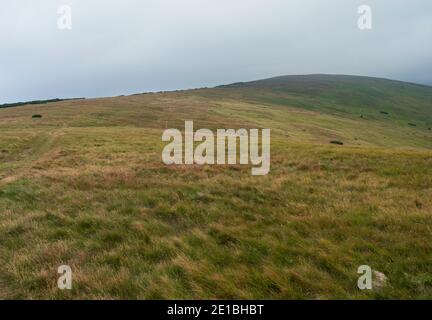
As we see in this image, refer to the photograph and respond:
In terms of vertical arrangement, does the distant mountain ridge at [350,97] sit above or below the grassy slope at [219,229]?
above

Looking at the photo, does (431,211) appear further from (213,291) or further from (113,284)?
(113,284)

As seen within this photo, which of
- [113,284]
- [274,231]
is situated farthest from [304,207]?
[113,284]

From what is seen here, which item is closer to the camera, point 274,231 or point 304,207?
point 274,231

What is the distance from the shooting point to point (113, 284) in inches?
265

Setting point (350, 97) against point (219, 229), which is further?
point (350, 97)

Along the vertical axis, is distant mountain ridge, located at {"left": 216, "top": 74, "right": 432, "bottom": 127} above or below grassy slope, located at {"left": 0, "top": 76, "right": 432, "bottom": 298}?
above

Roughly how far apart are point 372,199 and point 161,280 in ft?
26.9

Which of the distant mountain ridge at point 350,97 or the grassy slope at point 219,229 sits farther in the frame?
the distant mountain ridge at point 350,97

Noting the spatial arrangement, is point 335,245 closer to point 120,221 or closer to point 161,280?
point 161,280

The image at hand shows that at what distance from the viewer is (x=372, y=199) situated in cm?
1183

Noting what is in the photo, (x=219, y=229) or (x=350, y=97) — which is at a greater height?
(x=350, y=97)

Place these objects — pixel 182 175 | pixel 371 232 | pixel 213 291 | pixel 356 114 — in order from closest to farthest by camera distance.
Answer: pixel 213 291 → pixel 371 232 → pixel 182 175 → pixel 356 114

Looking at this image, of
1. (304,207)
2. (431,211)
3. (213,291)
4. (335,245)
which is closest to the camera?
(213,291)

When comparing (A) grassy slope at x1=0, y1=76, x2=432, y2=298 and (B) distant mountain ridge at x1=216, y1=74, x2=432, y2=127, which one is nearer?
(A) grassy slope at x1=0, y1=76, x2=432, y2=298
